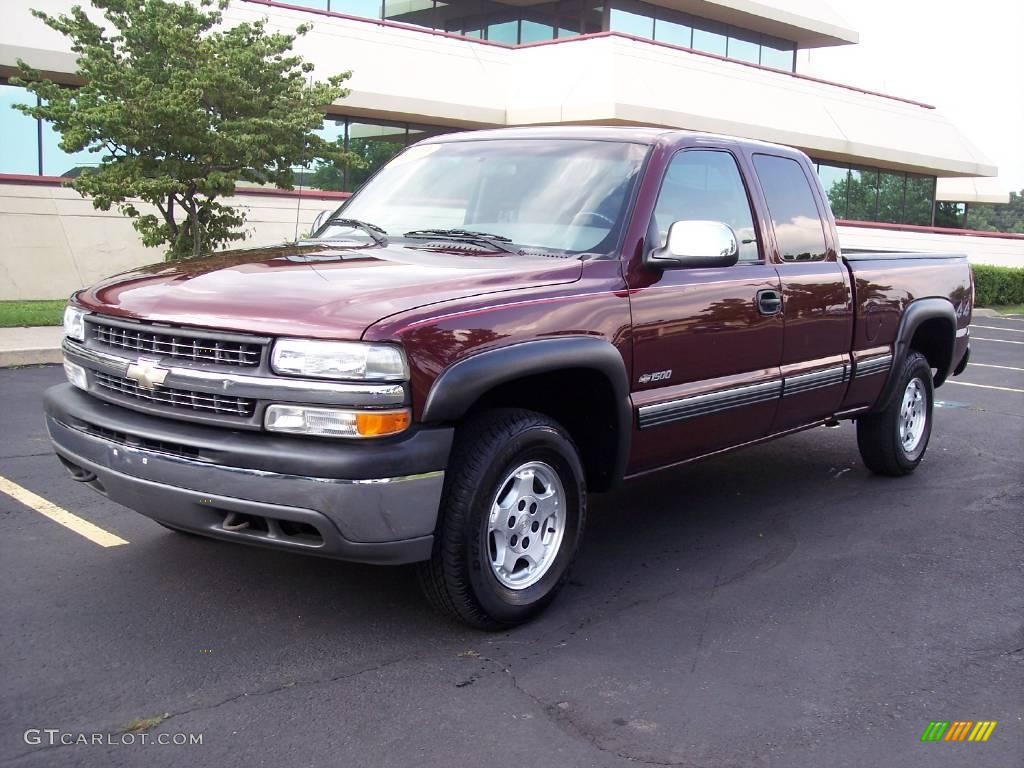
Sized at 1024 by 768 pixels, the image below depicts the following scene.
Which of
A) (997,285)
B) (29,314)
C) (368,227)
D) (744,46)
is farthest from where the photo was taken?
(744,46)

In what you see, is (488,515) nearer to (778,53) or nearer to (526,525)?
(526,525)

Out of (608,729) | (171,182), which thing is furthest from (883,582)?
(171,182)

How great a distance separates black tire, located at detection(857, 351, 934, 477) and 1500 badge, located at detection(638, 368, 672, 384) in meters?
2.55

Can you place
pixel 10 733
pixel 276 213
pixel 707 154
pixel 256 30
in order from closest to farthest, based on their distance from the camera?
pixel 10 733, pixel 707 154, pixel 256 30, pixel 276 213

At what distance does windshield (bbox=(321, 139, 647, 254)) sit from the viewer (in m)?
4.77

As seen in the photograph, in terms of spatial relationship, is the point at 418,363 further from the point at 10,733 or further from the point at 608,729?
the point at 10,733

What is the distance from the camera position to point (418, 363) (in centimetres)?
366

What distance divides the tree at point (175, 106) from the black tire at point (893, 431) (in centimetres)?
900

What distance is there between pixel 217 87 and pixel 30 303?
16.8 ft

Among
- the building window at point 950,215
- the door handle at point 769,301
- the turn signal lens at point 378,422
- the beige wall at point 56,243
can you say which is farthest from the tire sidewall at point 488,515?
the building window at point 950,215

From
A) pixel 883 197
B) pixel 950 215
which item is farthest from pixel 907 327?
pixel 950 215

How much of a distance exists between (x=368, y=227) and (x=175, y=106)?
8270 millimetres

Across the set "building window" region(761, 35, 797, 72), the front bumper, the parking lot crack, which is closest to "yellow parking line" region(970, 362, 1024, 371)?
the parking lot crack

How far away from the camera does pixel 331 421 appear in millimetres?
3607
